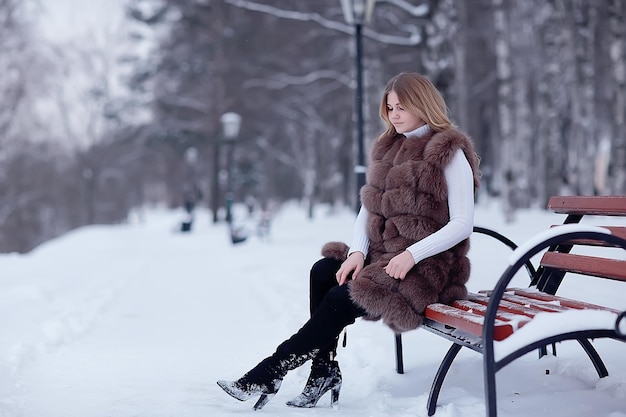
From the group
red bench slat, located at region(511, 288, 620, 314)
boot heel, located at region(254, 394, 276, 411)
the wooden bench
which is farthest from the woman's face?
boot heel, located at region(254, 394, 276, 411)

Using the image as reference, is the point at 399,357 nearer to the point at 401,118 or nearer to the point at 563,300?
the point at 563,300

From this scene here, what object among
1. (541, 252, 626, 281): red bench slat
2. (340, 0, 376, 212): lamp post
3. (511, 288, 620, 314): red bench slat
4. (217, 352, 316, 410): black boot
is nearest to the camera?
(511, 288, 620, 314): red bench slat

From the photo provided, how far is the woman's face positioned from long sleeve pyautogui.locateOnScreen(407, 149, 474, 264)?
13.5 inches

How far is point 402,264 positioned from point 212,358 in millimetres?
2167

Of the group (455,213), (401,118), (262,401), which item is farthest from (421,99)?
(262,401)

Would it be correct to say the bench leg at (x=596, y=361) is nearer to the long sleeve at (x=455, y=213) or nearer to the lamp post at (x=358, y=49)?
the long sleeve at (x=455, y=213)

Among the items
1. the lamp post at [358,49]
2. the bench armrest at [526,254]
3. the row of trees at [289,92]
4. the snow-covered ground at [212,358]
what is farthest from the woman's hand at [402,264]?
the row of trees at [289,92]

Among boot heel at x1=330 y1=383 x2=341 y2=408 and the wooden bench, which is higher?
the wooden bench

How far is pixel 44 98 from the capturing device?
27484mm

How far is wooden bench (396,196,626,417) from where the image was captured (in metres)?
2.46

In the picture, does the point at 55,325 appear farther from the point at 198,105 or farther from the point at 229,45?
the point at 198,105

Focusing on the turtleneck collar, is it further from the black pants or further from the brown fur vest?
the black pants

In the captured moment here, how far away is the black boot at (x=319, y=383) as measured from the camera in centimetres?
336

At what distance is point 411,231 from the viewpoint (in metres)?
3.12
